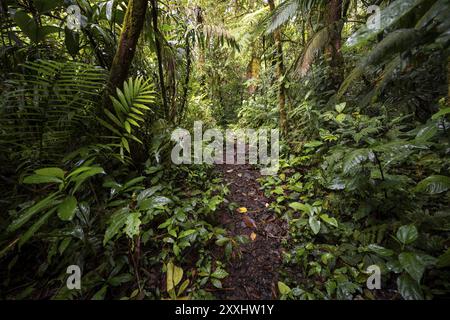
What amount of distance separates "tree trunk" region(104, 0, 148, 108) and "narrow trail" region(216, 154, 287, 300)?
1380mm

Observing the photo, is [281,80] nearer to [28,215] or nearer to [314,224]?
[314,224]

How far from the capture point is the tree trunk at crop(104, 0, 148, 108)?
1.68 meters

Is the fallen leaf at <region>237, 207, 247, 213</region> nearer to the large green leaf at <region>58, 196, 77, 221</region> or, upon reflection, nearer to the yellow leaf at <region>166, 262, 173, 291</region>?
the yellow leaf at <region>166, 262, 173, 291</region>

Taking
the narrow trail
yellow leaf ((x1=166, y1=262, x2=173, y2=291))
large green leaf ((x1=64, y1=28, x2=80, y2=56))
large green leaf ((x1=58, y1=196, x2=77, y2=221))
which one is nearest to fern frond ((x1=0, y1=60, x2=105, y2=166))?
large green leaf ((x1=64, y1=28, x2=80, y2=56))

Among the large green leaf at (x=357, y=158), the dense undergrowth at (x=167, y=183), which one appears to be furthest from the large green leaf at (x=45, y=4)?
the large green leaf at (x=357, y=158)

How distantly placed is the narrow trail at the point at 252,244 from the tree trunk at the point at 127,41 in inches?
54.3

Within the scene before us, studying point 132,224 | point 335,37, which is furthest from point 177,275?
point 335,37

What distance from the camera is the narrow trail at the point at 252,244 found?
4.95ft

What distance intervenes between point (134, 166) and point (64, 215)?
119cm

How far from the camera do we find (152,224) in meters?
1.79

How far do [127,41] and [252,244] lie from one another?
181 centimetres

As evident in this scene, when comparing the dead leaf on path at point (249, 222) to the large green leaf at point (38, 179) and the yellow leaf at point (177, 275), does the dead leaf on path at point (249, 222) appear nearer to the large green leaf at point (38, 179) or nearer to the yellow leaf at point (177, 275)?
the yellow leaf at point (177, 275)

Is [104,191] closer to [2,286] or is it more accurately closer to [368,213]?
[2,286]

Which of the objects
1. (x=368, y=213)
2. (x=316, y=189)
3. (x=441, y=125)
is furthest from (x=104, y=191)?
(x=441, y=125)
